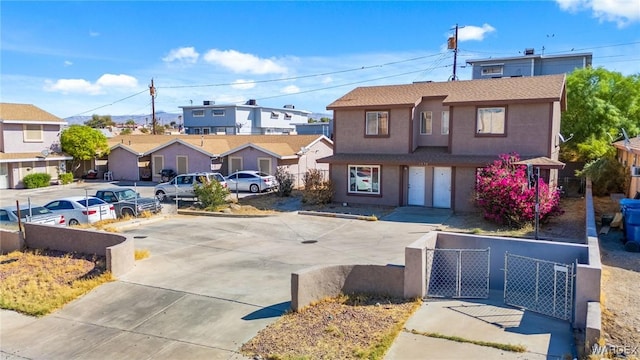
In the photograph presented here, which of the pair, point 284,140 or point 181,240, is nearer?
point 181,240

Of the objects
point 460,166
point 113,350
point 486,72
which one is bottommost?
point 113,350

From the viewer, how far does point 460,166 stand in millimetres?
22594

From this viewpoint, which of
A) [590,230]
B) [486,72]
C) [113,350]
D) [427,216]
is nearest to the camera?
[113,350]

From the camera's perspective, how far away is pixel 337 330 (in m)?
9.19

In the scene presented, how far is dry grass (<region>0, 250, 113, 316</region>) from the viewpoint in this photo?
1201cm

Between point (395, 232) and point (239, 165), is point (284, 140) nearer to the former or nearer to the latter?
point (239, 165)

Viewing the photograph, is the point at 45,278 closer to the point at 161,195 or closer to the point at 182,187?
the point at 182,187

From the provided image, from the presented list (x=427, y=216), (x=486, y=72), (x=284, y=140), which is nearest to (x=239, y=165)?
(x=284, y=140)

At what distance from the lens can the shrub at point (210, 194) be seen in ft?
83.9

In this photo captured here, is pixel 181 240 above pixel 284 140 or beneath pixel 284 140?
beneath

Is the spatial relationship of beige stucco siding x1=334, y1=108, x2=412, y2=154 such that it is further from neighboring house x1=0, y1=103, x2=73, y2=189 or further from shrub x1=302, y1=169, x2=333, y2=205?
neighboring house x1=0, y1=103, x2=73, y2=189

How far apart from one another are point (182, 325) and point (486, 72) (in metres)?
54.8

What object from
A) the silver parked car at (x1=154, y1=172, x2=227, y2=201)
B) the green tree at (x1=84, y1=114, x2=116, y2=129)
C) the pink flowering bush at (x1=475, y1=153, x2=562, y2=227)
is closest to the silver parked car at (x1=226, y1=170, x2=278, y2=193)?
the silver parked car at (x1=154, y1=172, x2=227, y2=201)

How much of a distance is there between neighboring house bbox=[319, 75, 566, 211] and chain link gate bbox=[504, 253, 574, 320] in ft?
Result: 34.7
